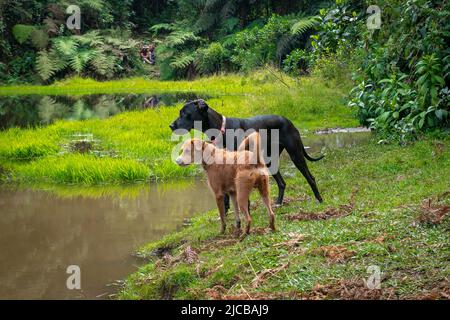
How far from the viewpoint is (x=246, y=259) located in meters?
5.48

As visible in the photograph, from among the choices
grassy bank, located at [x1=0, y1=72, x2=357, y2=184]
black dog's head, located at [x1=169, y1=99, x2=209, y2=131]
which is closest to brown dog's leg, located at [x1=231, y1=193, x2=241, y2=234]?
black dog's head, located at [x1=169, y1=99, x2=209, y2=131]

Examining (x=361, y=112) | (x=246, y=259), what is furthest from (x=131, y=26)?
(x=246, y=259)

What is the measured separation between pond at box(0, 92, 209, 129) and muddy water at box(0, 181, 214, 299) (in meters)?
8.11

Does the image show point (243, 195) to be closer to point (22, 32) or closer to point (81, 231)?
point (81, 231)

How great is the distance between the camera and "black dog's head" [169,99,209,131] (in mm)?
8234

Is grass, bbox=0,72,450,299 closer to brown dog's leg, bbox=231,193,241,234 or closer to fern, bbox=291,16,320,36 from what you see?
brown dog's leg, bbox=231,193,241,234

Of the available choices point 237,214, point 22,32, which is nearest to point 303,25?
point 22,32

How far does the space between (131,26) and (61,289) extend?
32298 mm

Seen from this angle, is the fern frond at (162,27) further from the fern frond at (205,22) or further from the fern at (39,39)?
the fern at (39,39)

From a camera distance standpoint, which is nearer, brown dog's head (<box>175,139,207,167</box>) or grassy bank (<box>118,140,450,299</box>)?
grassy bank (<box>118,140,450,299</box>)

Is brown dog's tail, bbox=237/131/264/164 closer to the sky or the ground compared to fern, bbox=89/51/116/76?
closer to the sky

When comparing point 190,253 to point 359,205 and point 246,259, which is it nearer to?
point 246,259

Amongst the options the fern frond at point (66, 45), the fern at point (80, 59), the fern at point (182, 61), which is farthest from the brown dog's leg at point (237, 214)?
the fern frond at point (66, 45)
